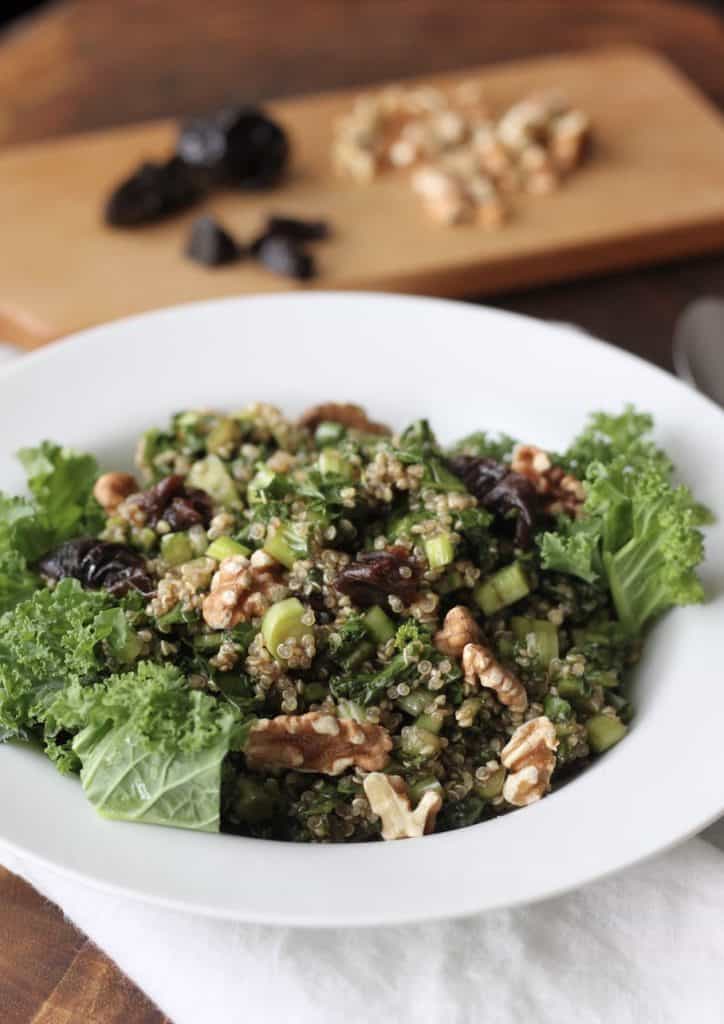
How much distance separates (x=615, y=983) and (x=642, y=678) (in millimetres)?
712

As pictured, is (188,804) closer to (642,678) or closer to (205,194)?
(642,678)

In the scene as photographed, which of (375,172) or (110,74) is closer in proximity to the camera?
(375,172)

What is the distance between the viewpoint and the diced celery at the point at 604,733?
2.82m

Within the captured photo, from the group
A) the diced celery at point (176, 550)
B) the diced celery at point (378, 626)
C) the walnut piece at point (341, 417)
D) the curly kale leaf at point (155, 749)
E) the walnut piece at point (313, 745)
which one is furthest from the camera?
the walnut piece at point (341, 417)

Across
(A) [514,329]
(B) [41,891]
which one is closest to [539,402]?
(A) [514,329]

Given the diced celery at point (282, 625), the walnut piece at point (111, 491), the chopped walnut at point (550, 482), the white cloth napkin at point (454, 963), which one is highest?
the diced celery at point (282, 625)

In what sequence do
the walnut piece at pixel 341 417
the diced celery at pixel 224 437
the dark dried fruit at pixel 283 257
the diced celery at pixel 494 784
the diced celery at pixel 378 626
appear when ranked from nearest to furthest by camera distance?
the diced celery at pixel 494 784 < the diced celery at pixel 378 626 < the diced celery at pixel 224 437 < the walnut piece at pixel 341 417 < the dark dried fruit at pixel 283 257

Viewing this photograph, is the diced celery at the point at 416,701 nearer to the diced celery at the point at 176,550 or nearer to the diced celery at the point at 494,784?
the diced celery at the point at 494,784

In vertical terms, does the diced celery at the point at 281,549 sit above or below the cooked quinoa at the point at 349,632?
above

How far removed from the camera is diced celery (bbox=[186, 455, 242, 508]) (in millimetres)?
3236

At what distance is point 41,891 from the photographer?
113 inches

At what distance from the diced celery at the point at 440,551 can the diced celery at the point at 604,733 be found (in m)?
0.49

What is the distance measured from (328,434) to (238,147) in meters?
2.29

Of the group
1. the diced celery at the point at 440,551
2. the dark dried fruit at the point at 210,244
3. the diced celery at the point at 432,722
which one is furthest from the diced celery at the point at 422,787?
the dark dried fruit at the point at 210,244
